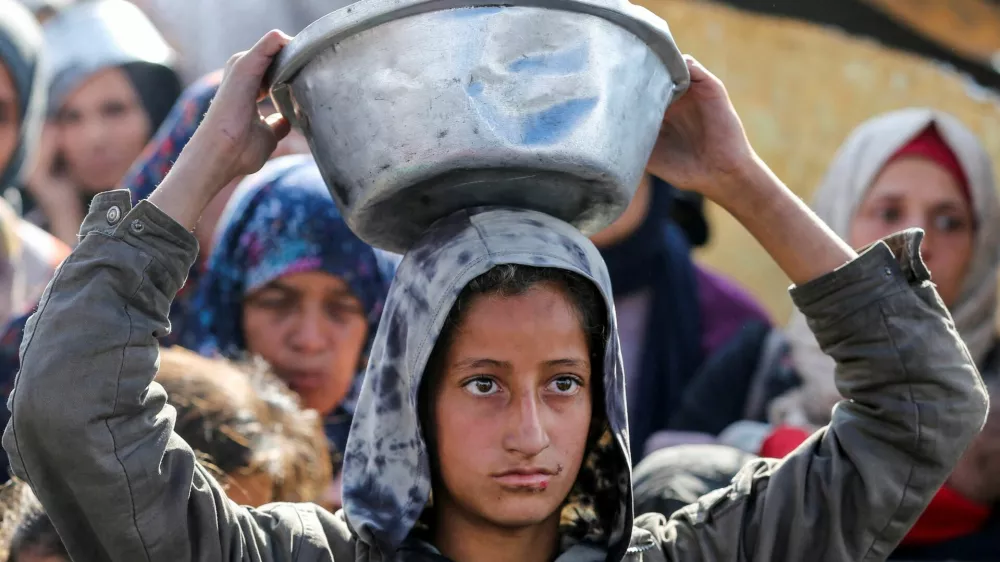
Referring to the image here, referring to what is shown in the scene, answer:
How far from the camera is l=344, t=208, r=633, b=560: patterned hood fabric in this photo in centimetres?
225

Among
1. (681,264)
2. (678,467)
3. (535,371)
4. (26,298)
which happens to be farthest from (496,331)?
(681,264)

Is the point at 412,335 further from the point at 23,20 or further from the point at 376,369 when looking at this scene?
the point at 23,20

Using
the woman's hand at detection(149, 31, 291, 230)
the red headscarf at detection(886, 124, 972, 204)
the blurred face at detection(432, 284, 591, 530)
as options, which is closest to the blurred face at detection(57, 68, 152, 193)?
the red headscarf at detection(886, 124, 972, 204)

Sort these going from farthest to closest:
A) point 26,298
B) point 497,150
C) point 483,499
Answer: point 26,298, point 483,499, point 497,150

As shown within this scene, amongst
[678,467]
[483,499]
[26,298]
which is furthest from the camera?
[26,298]

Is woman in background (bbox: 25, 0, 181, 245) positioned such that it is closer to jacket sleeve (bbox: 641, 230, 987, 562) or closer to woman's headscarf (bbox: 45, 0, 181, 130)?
woman's headscarf (bbox: 45, 0, 181, 130)

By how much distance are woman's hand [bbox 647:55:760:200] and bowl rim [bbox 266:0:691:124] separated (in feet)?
0.64

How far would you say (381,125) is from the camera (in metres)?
2.13

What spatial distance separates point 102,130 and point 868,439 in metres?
3.77

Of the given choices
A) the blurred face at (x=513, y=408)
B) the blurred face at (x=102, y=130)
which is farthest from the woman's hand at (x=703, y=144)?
the blurred face at (x=102, y=130)

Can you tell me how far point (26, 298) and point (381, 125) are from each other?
2598 millimetres

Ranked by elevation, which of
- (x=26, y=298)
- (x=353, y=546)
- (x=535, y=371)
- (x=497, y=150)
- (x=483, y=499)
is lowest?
(x=26, y=298)

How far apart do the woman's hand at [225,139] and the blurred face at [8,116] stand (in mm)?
2747

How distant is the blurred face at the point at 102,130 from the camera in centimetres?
532
